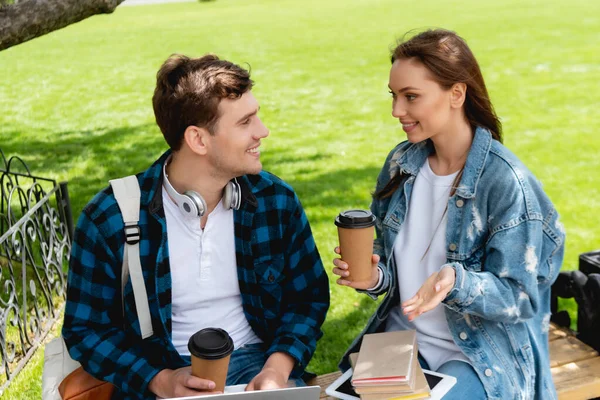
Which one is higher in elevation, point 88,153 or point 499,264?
point 499,264

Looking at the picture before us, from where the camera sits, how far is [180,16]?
3209 cm

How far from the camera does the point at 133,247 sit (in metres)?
3.02

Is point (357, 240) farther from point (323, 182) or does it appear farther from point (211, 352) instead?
point (323, 182)

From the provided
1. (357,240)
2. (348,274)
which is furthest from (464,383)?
(357,240)

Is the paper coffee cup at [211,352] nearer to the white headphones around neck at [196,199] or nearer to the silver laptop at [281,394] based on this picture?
the silver laptop at [281,394]

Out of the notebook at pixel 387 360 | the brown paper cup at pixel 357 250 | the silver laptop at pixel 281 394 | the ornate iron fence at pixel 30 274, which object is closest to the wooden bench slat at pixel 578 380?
the notebook at pixel 387 360

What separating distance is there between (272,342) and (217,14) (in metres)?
29.9

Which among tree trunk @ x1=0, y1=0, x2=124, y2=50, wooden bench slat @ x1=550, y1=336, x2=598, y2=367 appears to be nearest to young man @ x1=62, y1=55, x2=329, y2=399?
tree trunk @ x1=0, y1=0, x2=124, y2=50

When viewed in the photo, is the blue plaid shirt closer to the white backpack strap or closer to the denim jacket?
the white backpack strap

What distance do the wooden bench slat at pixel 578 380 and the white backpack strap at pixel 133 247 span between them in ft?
6.13

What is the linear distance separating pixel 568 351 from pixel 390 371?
145cm

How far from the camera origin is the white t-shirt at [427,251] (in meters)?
3.07

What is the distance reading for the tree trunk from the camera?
3.80 metres

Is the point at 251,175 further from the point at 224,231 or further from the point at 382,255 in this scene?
the point at 382,255
